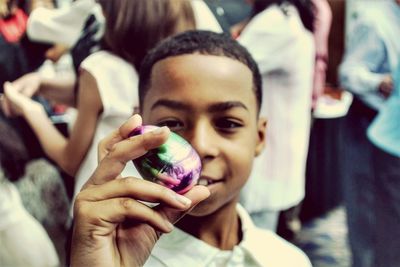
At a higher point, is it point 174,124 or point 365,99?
point 174,124

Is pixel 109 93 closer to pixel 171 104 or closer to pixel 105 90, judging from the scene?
pixel 105 90

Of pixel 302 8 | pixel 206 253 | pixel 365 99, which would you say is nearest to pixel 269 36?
pixel 302 8

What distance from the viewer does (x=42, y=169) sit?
0.58m

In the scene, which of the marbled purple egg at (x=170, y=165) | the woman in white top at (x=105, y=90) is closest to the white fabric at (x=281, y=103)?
the woman in white top at (x=105, y=90)

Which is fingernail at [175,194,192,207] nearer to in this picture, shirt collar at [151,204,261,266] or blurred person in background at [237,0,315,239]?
shirt collar at [151,204,261,266]

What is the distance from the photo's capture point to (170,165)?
40 centimetres

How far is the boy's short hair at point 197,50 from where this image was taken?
20.1 inches

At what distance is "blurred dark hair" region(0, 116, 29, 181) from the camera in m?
0.56

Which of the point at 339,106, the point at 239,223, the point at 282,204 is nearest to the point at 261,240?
the point at 239,223

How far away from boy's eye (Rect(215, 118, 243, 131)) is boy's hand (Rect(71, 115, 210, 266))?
4.5 inches

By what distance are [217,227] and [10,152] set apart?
23cm

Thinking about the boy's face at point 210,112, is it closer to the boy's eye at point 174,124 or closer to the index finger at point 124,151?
the boy's eye at point 174,124

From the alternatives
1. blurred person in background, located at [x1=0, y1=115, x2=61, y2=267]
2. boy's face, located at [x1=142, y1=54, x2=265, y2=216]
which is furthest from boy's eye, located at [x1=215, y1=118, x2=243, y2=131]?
blurred person in background, located at [x1=0, y1=115, x2=61, y2=267]

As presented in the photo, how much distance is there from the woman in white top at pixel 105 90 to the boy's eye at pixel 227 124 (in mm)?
117
